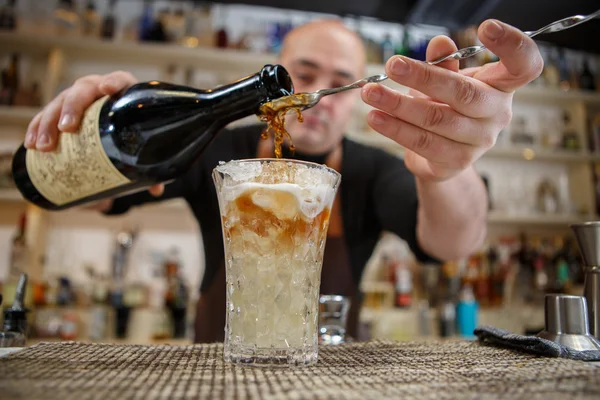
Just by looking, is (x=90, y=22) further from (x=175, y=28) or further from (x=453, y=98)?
(x=453, y=98)

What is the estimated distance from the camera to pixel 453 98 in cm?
→ 68

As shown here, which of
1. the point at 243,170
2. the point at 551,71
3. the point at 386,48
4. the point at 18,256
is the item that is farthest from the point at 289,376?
the point at 551,71

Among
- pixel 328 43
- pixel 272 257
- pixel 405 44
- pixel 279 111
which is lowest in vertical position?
pixel 272 257

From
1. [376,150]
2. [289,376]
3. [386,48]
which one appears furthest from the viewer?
[386,48]

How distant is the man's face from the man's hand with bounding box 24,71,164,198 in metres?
0.74

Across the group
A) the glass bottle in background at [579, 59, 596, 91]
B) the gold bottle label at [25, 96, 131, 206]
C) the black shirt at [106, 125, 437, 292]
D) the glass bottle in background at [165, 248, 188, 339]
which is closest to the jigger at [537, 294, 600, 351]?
the black shirt at [106, 125, 437, 292]

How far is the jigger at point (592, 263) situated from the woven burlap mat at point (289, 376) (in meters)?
0.22

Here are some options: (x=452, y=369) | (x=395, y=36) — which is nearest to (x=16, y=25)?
(x=395, y=36)

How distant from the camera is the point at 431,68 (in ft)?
2.13

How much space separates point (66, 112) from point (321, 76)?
925mm

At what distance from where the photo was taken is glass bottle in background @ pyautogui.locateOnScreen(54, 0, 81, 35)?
8.77ft

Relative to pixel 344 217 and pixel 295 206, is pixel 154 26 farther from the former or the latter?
pixel 295 206

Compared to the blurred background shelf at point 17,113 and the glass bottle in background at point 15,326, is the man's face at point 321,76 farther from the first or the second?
the blurred background shelf at point 17,113

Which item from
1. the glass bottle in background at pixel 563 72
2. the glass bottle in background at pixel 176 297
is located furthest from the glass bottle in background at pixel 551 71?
the glass bottle in background at pixel 176 297
